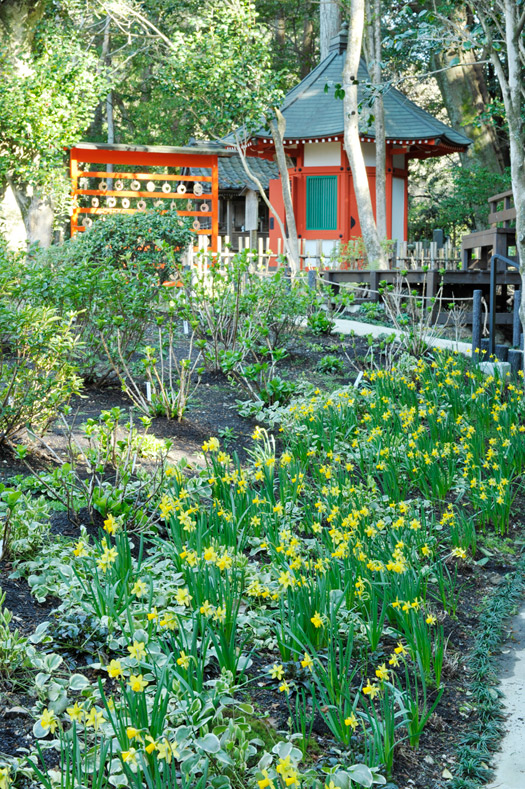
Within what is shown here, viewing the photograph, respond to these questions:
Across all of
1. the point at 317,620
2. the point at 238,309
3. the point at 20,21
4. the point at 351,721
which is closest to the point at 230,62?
the point at 20,21

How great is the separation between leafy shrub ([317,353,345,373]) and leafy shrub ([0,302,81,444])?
326cm

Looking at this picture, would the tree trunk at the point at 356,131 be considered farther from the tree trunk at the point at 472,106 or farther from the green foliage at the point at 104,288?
the tree trunk at the point at 472,106

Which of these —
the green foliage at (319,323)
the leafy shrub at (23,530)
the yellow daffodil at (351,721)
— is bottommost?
the yellow daffodil at (351,721)

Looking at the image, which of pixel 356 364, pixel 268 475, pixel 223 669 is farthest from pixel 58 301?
pixel 223 669

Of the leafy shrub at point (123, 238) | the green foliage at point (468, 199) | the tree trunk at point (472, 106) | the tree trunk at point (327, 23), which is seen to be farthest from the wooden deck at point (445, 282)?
the tree trunk at point (327, 23)

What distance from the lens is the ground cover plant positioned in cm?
206

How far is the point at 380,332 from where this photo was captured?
899 centimetres

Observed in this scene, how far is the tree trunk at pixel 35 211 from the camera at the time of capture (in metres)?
17.2

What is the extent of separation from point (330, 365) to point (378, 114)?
41.7 ft

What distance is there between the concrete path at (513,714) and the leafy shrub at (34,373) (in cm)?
268

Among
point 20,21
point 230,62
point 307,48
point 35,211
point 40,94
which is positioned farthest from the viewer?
point 307,48

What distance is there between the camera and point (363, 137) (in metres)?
20.1

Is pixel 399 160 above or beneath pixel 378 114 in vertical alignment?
beneath

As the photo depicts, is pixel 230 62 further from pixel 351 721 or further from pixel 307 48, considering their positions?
pixel 351 721
